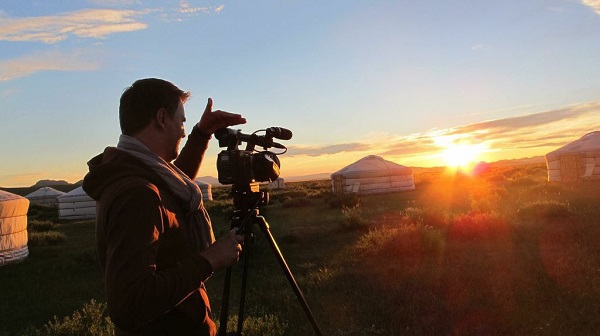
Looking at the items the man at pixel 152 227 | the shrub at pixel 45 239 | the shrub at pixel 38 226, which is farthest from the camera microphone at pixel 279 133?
the shrub at pixel 38 226

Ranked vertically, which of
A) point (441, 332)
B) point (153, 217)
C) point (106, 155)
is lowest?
point (441, 332)

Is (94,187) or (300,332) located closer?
(94,187)

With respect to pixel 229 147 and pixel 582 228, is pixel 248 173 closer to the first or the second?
pixel 229 147

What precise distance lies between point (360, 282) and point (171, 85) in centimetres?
554

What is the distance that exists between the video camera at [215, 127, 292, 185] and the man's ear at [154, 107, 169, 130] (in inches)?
20.2

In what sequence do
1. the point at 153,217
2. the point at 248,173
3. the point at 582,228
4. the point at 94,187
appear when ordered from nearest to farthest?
the point at 153,217 → the point at 94,187 → the point at 248,173 → the point at 582,228

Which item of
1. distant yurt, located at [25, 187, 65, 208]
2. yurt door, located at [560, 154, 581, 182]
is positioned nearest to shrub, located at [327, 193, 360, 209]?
yurt door, located at [560, 154, 581, 182]

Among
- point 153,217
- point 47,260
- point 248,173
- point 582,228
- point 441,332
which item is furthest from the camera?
point 47,260

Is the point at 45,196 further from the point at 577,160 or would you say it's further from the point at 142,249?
the point at 142,249

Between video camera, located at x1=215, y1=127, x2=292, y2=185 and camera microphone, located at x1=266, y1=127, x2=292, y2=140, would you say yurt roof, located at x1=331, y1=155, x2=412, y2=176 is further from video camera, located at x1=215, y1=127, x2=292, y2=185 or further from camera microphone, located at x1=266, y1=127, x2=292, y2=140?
video camera, located at x1=215, y1=127, x2=292, y2=185

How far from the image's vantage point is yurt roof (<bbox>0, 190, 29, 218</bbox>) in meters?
11.7

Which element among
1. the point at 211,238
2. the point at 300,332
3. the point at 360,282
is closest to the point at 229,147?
the point at 211,238

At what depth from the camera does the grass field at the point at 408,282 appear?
5.16m

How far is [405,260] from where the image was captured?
805 cm
